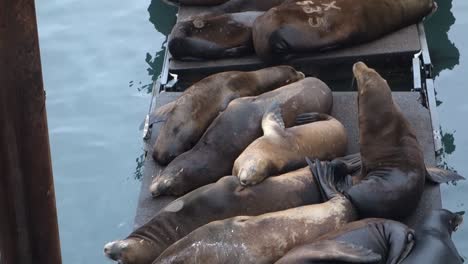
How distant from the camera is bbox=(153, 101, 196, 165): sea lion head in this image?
513cm

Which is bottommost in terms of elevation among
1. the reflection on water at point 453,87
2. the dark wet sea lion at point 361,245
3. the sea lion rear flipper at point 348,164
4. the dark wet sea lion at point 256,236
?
the reflection on water at point 453,87

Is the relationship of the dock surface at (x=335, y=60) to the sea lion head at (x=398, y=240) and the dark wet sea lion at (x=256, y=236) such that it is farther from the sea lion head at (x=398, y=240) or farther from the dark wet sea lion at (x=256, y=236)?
the sea lion head at (x=398, y=240)

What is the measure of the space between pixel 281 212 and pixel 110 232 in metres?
1.98

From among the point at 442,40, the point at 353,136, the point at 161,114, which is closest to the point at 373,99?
the point at 353,136

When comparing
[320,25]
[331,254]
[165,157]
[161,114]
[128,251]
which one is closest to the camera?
[331,254]

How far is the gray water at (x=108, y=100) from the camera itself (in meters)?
6.04

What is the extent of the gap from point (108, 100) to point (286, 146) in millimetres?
2845

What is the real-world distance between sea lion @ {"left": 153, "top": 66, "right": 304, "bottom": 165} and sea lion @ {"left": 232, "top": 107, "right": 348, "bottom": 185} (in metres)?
0.43

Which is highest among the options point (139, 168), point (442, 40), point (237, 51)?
point (237, 51)

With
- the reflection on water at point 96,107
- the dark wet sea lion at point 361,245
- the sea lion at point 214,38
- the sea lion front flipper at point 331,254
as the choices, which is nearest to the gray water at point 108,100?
the reflection on water at point 96,107

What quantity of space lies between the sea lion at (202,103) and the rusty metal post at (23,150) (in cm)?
105

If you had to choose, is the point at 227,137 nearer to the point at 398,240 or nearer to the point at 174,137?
the point at 174,137

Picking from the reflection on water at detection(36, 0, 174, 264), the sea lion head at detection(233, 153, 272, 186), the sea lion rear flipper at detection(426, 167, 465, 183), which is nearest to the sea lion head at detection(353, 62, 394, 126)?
the sea lion rear flipper at detection(426, 167, 465, 183)

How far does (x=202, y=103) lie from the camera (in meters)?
5.35
